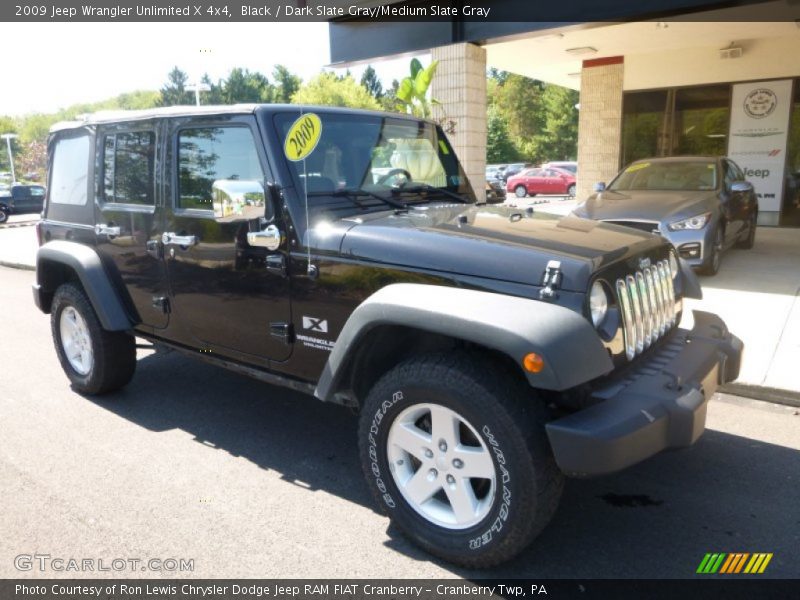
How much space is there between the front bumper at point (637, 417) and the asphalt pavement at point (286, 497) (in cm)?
65

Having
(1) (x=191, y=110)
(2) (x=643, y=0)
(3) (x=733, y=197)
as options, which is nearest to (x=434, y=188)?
(1) (x=191, y=110)

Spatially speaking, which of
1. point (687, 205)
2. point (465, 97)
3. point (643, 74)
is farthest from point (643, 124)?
point (687, 205)

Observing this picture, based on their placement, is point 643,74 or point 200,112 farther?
point 643,74

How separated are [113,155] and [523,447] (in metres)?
3.36

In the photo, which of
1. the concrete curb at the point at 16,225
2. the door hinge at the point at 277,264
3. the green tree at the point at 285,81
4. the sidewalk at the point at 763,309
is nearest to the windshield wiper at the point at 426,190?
the door hinge at the point at 277,264

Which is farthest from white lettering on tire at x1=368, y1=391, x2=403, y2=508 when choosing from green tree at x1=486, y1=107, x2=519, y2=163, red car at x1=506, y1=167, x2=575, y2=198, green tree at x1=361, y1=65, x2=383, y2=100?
green tree at x1=361, y1=65, x2=383, y2=100

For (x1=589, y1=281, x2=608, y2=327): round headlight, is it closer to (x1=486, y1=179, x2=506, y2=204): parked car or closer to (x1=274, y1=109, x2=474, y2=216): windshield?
(x1=274, y1=109, x2=474, y2=216): windshield

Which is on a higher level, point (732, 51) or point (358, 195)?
point (732, 51)

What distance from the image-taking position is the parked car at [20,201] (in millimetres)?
24603

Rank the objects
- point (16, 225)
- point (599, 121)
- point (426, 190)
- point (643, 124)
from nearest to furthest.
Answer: point (426, 190) → point (643, 124) → point (599, 121) → point (16, 225)

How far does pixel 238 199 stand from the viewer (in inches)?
122

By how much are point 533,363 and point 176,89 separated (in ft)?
351

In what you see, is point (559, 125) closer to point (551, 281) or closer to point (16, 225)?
point (16, 225)

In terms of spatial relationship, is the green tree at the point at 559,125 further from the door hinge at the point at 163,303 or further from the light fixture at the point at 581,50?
the door hinge at the point at 163,303
